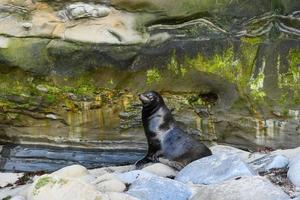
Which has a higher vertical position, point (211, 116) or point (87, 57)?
point (87, 57)

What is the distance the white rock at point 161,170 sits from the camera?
659 centimetres

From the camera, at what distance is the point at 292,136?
7480 millimetres

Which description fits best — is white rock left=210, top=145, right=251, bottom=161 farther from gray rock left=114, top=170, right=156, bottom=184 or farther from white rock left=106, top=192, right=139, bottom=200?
white rock left=106, top=192, right=139, bottom=200

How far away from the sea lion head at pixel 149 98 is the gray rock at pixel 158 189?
1.79 metres

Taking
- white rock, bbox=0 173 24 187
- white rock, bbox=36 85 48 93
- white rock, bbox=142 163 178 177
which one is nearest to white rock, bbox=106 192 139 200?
white rock, bbox=142 163 178 177

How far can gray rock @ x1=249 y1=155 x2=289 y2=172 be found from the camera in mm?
6277

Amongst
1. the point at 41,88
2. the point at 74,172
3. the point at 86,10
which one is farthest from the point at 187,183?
the point at 86,10

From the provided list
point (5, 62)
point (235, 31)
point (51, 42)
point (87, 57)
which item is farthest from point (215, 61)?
point (5, 62)

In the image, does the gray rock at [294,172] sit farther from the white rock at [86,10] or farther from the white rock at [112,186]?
the white rock at [86,10]

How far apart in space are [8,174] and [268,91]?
10.8 feet

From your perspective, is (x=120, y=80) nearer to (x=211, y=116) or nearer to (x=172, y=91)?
(x=172, y=91)

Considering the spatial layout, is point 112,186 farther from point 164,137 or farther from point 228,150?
point 228,150

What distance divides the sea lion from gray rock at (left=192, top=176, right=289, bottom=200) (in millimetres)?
1706

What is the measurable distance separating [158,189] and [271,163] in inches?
58.9
